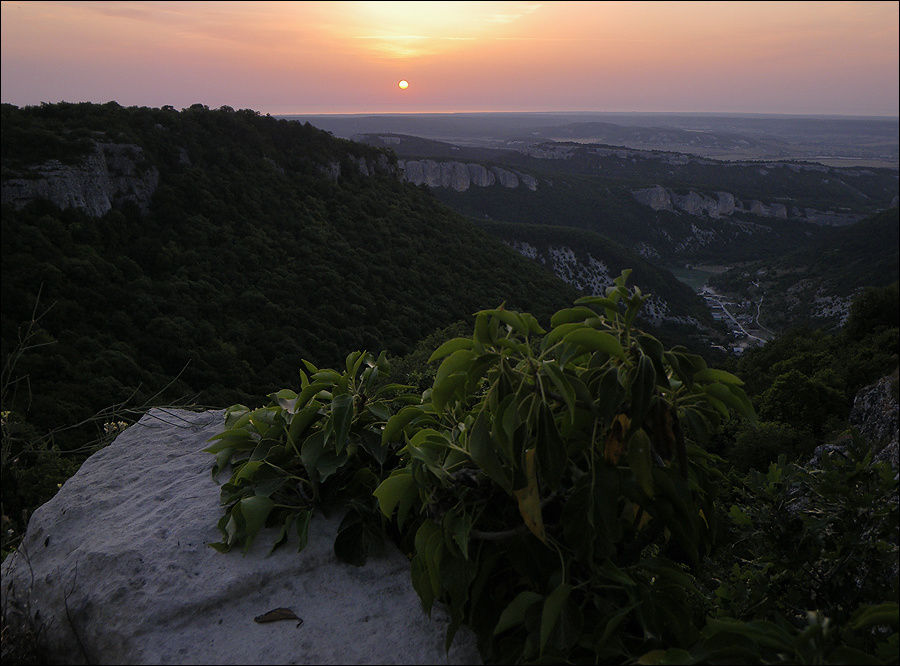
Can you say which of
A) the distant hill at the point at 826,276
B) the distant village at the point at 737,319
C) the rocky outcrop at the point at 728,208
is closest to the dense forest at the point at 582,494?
the distant village at the point at 737,319

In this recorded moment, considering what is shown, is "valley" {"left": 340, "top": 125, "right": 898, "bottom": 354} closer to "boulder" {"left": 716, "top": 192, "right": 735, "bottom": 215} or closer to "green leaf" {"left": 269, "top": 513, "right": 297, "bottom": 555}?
"boulder" {"left": 716, "top": 192, "right": 735, "bottom": 215}

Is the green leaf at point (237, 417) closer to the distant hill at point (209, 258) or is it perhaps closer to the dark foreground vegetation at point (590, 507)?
the dark foreground vegetation at point (590, 507)

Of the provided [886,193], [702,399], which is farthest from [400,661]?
[886,193]

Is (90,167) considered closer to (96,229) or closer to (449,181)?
(96,229)

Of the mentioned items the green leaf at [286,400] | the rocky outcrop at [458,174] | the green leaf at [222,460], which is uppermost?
the rocky outcrop at [458,174]

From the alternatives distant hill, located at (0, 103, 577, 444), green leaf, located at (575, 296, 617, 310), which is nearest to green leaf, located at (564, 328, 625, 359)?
green leaf, located at (575, 296, 617, 310)

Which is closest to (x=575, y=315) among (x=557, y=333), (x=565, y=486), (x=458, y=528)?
(x=557, y=333)
